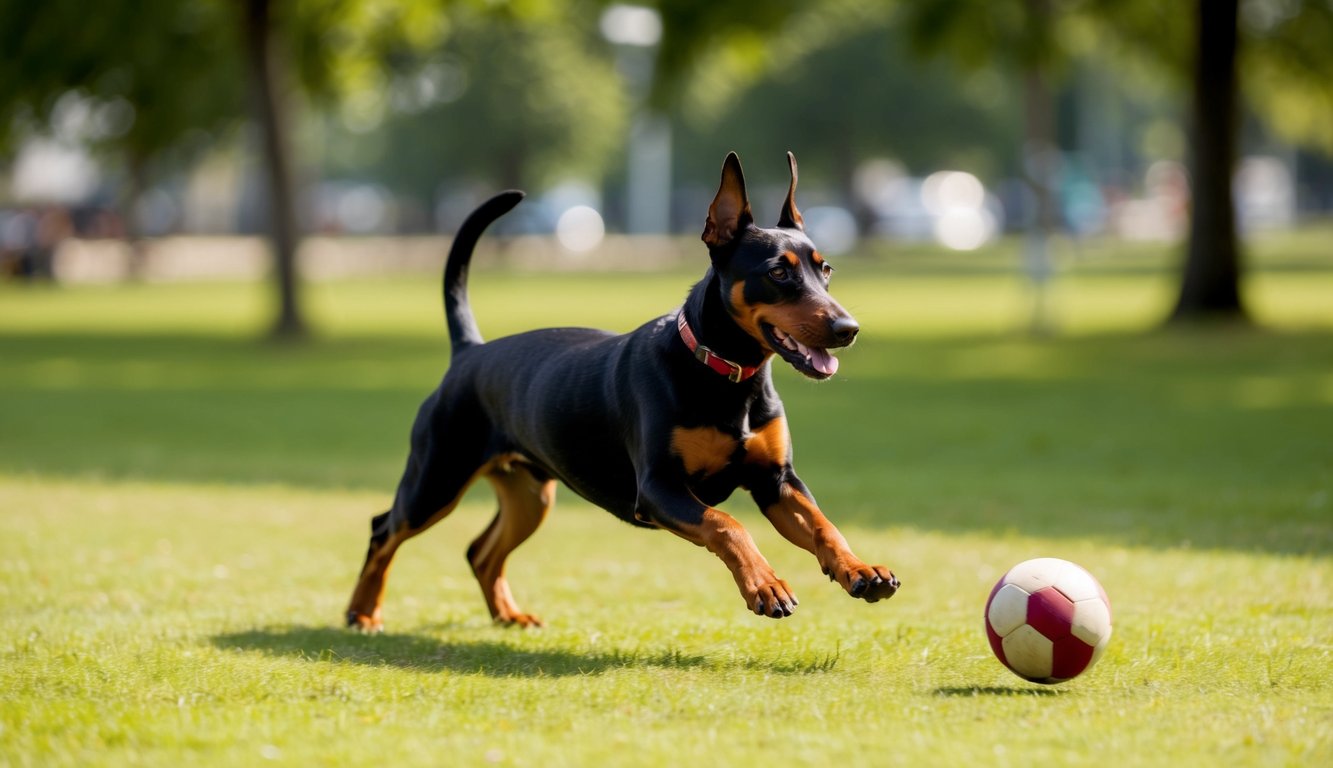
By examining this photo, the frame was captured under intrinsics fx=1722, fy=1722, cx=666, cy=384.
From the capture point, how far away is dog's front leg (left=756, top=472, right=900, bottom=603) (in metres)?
6.46

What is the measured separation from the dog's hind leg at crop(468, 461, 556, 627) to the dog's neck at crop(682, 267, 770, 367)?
1645 mm

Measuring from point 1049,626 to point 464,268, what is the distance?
12.2ft

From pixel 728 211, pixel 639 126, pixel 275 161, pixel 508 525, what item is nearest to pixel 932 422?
pixel 508 525

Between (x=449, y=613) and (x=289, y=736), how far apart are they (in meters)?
3.05

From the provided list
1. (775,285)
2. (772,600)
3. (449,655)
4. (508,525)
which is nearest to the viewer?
(772,600)

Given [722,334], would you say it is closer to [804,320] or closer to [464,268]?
[804,320]

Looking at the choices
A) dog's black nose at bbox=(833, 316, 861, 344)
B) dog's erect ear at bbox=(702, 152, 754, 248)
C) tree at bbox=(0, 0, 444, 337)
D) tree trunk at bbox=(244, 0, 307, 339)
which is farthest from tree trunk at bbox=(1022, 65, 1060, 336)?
dog's black nose at bbox=(833, 316, 861, 344)

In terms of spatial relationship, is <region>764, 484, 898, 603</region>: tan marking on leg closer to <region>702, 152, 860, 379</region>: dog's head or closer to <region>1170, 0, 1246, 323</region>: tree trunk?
<region>702, 152, 860, 379</region>: dog's head

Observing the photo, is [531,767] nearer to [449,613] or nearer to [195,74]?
[449,613]

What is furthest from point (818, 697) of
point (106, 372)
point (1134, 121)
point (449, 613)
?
point (1134, 121)

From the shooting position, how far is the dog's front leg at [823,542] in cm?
646

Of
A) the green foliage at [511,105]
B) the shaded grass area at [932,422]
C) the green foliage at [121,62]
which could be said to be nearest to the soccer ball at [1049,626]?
the shaded grass area at [932,422]

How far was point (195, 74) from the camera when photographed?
103 feet

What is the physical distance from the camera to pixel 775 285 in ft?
22.9
